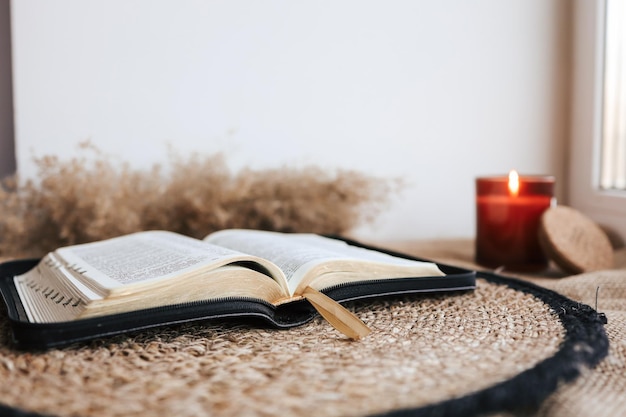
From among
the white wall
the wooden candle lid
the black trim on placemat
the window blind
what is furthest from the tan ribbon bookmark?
the window blind

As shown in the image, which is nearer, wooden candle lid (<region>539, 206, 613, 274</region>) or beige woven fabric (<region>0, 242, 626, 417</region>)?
beige woven fabric (<region>0, 242, 626, 417</region>)

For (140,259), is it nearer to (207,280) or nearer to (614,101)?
(207,280)

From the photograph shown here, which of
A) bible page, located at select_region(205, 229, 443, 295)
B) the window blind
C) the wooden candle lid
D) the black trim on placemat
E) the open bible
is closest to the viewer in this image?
the black trim on placemat

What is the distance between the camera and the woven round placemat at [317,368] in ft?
1.42

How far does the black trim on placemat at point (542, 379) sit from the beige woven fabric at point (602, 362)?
0.04 feet

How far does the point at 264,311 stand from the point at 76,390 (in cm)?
22

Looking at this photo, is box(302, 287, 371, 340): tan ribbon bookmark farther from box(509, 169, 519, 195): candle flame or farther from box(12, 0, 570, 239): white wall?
box(12, 0, 570, 239): white wall

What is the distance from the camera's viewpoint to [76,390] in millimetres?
459

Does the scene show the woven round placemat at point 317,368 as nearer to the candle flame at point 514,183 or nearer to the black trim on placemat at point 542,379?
the black trim on placemat at point 542,379

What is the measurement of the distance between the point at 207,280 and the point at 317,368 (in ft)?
0.57

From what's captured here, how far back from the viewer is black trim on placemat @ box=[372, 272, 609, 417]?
0.43m

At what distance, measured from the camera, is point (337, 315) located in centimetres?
62

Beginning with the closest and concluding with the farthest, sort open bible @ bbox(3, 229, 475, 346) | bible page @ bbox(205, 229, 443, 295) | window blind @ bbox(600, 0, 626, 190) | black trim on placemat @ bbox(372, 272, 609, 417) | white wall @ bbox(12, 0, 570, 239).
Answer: black trim on placemat @ bbox(372, 272, 609, 417) < open bible @ bbox(3, 229, 475, 346) < bible page @ bbox(205, 229, 443, 295) < white wall @ bbox(12, 0, 570, 239) < window blind @ bbox(600, 0, 626, 190)

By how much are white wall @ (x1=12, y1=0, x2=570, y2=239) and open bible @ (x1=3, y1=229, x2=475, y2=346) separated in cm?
53
